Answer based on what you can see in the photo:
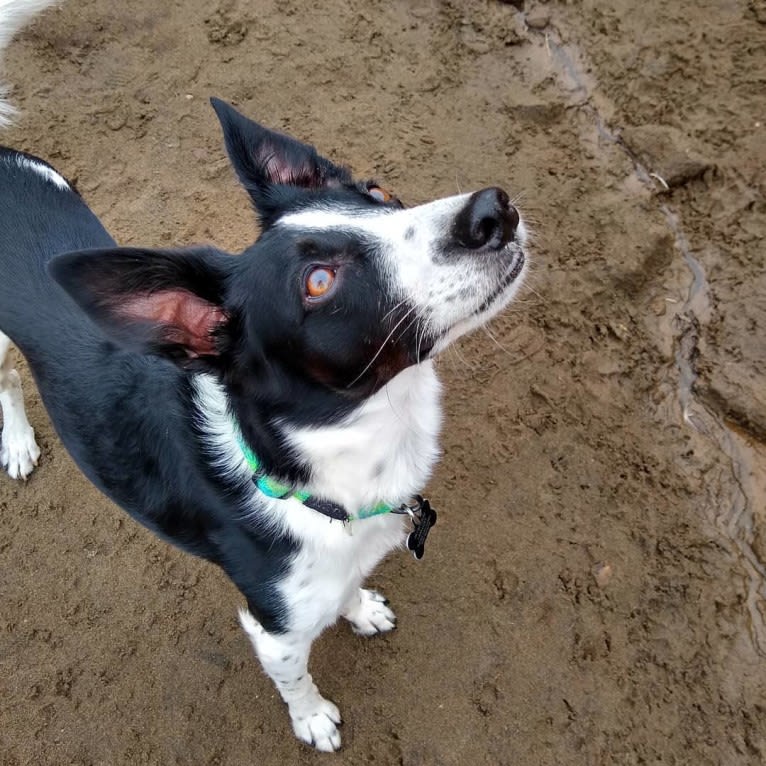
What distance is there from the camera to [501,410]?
3.53 m

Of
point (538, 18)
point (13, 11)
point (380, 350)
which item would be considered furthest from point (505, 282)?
point (538, 18)

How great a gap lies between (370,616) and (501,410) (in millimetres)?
1309

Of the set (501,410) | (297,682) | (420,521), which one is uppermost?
(420,521)

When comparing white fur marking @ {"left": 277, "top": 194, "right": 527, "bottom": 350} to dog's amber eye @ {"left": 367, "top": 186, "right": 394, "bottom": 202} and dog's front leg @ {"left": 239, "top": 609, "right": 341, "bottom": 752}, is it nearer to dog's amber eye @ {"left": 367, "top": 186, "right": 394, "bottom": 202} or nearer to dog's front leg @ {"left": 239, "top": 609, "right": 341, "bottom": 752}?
dog's amber eye @ {"left": 367, "top": 186, "right": 394, "bottom": 202}

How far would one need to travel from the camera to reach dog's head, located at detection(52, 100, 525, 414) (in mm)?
1684

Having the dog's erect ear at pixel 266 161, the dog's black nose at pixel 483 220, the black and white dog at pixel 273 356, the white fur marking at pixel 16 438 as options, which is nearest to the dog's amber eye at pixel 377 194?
the black and white dog at pixel 273 356

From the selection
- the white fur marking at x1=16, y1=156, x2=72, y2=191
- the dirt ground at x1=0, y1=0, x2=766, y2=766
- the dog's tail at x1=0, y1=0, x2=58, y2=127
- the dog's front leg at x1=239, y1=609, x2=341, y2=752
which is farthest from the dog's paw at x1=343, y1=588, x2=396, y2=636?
the dog's tail at x1=0, y1=0, x2=58, y2=127

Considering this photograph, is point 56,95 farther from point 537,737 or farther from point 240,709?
point 537,737

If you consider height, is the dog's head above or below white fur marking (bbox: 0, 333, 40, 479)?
above

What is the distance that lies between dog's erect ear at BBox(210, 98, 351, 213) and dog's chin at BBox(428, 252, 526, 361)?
29.3 inches

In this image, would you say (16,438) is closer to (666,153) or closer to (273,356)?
(273,356)

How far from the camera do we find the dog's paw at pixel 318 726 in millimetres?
2785

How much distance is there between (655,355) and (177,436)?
2.67 m

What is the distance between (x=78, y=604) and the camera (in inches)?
127
